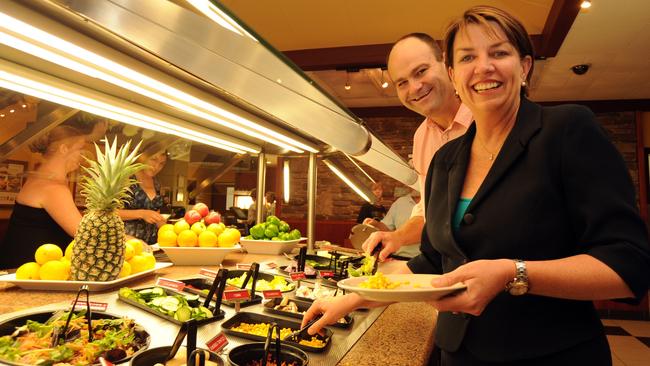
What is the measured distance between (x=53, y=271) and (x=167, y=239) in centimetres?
79

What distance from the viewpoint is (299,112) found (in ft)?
4.67

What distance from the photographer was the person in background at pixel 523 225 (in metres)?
0.96

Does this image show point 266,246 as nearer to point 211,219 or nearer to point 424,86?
point 211,219

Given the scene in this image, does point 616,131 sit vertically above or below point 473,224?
above

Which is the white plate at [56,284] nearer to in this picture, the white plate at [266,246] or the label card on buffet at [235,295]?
the label card on buffet at [235,295]

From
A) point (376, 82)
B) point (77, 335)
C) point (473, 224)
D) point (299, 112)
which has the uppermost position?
point (376, 82)

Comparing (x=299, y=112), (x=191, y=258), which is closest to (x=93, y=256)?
(x=191, y=258)

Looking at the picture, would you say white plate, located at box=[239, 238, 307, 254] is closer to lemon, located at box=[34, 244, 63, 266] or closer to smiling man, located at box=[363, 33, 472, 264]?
smiling man, located at box=[363, 33, 472, 264]

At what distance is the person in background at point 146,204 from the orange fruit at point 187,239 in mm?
796

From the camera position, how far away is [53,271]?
1712 mm

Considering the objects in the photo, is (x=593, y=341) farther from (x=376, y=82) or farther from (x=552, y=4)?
(x=376, y=82)

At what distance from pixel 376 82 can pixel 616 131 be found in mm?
4695

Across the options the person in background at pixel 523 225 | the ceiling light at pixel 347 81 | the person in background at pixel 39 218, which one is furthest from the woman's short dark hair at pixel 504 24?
the ceiling light at pixel 347 81

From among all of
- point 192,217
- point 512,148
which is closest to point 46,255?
point 192,217
